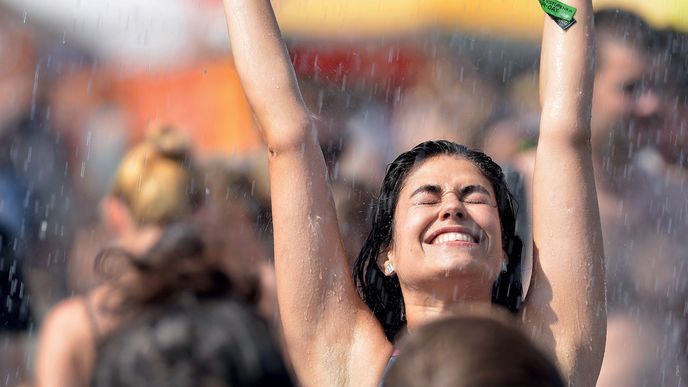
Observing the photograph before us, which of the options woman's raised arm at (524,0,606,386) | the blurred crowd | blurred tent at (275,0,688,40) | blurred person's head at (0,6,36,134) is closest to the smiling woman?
woman's raised arm at (524,0,606,386)

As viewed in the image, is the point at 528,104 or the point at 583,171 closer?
the point at 583,171

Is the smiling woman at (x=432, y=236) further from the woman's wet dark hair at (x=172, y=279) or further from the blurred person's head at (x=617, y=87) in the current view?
the blurred person's head at (x=617, y=87)

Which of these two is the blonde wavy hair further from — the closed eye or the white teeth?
the white teeth

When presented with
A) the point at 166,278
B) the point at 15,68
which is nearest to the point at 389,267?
the point at 166,278

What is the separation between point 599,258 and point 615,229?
4.34 ft

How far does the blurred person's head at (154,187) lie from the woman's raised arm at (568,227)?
1.38 m

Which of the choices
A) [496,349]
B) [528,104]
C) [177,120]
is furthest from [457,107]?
[496,349]

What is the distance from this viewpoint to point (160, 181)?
3.81 meters

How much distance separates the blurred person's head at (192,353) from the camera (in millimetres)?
1425

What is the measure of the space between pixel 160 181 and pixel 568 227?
5.55 feet

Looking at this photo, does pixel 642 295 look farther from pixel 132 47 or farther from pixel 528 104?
pixel 132 47

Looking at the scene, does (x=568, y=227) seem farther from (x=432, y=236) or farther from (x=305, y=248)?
(x=305, y=248)

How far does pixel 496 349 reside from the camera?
4.48 feet

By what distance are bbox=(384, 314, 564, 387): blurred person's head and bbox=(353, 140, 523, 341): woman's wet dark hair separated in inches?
49.0
